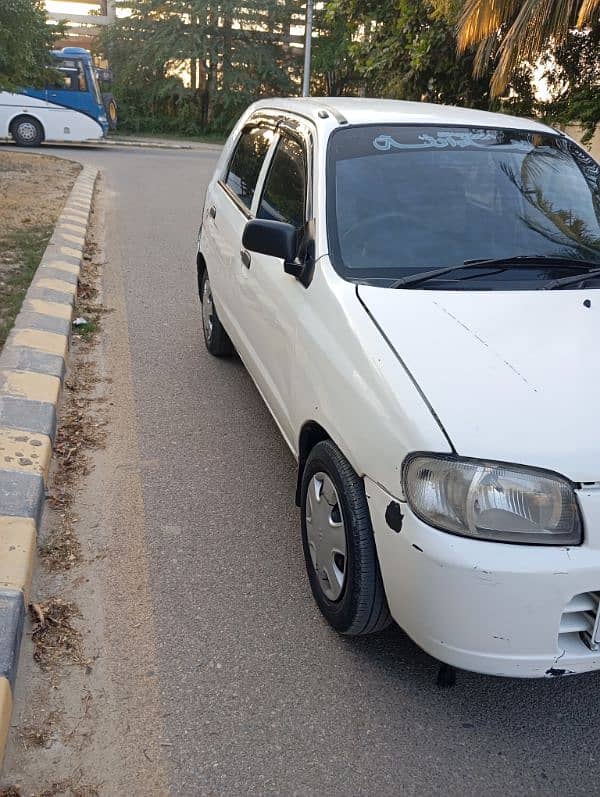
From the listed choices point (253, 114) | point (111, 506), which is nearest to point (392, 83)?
point (253, 114)

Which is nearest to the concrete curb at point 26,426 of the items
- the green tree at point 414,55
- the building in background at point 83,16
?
the green tree at point 414,55

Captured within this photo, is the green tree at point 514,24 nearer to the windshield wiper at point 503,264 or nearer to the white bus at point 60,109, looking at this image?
the windshield wiper at point 503,264

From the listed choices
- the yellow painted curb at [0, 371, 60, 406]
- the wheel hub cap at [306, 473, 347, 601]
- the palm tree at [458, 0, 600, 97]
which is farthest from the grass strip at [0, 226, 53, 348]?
the palm tree at [458, 0, 600, 97]

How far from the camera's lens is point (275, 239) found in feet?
11.1

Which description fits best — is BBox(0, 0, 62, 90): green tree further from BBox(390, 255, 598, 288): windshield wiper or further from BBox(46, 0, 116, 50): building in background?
BBox(46, 0, 116, 50): building in background

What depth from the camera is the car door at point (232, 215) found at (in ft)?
14.8

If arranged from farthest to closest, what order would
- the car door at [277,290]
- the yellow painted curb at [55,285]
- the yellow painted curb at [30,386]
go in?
the yellow painted curb at [55,285]
the yellow painted curb at [30,386]
the car door at [277,290]

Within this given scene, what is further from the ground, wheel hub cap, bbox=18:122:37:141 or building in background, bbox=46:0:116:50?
building in background, bbox=46:0:116:50

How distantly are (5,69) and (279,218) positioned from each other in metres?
13.5

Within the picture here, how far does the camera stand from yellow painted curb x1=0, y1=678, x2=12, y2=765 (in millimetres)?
2391

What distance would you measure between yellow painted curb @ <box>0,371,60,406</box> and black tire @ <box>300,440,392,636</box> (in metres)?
2.38

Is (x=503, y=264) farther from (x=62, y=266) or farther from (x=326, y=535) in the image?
(x=62, y=266)

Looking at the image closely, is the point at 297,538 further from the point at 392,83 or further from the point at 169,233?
Answer: the point at 392,83

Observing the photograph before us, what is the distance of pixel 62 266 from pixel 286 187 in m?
4.54
